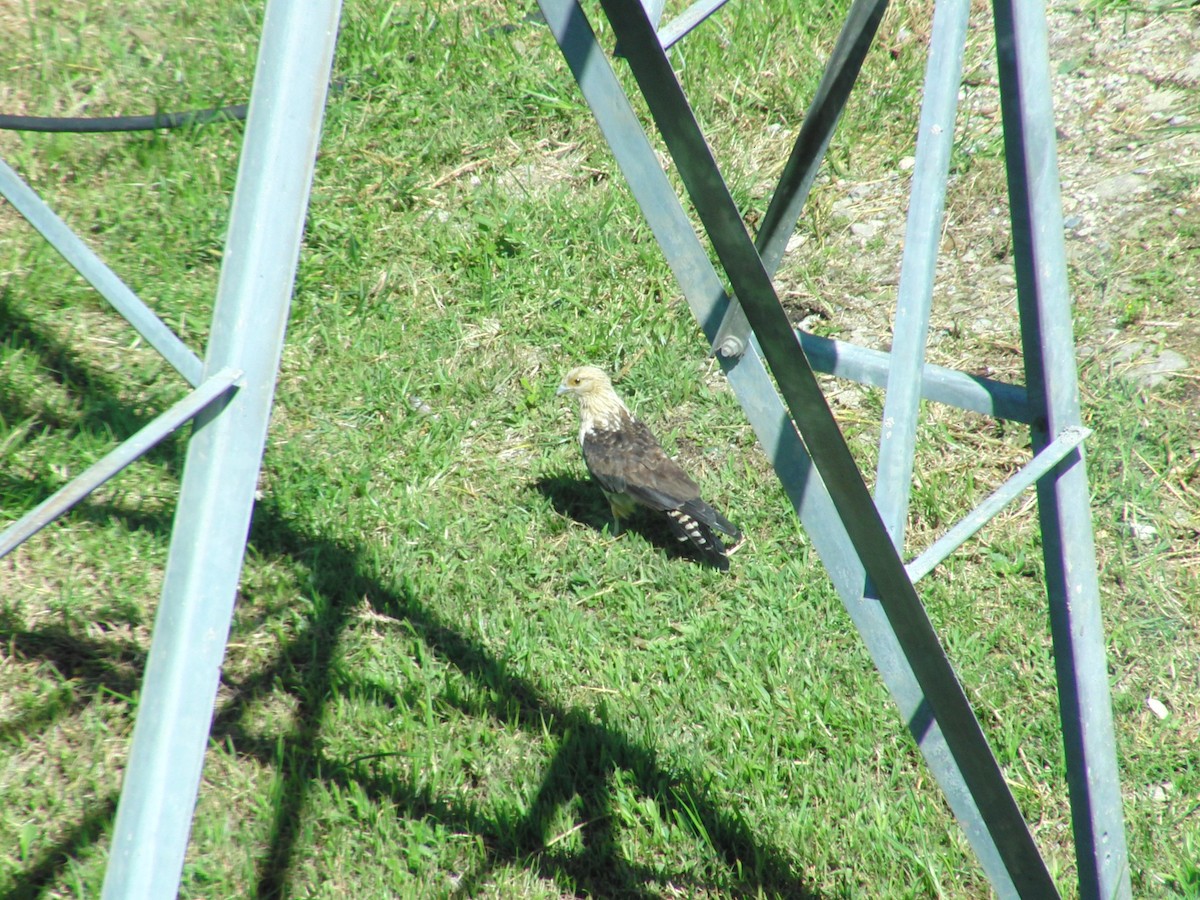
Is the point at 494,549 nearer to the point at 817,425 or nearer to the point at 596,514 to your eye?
the point at 596,514

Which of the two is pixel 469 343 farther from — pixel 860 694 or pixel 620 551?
pixel 860 694

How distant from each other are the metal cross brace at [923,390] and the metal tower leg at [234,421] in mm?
466

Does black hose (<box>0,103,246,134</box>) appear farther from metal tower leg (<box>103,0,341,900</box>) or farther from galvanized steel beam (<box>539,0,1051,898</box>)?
galvanized steel beam (<box>539,0,1051,898</box>)

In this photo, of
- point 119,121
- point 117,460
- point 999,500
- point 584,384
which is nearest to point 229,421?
point 117,460

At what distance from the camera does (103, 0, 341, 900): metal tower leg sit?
5.19 feet

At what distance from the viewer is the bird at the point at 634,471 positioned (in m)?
4.43

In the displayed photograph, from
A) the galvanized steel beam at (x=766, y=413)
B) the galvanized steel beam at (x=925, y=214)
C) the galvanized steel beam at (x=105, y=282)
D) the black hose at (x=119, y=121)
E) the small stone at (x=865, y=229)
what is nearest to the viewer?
the galvanized steel beam at (x=766, y=413)

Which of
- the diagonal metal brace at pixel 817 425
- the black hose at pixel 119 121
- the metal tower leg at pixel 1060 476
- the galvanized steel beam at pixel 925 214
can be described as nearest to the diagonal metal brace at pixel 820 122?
the galvanized steel beam at pixel 925 214

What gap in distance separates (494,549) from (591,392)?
1.00 m

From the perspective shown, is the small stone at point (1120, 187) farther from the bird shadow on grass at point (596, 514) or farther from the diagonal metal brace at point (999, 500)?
the diagonal metal brace at point (999, 500)

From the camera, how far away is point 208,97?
5.86 m

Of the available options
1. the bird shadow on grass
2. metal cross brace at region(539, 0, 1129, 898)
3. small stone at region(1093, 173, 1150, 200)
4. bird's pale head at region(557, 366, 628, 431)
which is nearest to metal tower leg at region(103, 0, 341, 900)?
metal cross brace at region(539, 0, 1129, 898)

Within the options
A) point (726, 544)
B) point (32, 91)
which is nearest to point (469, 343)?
point (726, 544)

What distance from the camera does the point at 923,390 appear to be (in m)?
2.80
